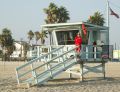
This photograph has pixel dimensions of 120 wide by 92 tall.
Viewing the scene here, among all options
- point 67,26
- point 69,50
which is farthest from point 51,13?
point 69,50

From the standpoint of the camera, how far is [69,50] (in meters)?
25.3

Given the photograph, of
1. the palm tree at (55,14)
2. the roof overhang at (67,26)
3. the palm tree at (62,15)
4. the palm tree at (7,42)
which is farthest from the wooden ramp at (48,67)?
the palm tree at (7,42)

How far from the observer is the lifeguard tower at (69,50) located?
25.2 metres

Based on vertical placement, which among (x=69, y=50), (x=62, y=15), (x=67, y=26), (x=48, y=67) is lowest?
(x=48, y=67)

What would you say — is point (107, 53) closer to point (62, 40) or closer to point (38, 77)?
point (62, 40)

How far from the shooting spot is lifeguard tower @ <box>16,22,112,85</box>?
2522cm

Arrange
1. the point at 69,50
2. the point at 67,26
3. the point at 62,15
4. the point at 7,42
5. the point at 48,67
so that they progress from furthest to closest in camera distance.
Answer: the point at 7,42 < the point at 62,15 < the point at 67,26 < the point at 69,50 < the point at 48,67

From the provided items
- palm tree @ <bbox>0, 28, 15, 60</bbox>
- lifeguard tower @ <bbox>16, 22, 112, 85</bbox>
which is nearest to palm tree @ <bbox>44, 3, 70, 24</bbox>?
palm tree @ <bbox>0, 28, 15, 60</bbox>

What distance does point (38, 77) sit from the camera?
23922mm

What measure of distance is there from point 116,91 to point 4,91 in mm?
5871

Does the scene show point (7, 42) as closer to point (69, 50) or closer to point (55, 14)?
point (55, 14)

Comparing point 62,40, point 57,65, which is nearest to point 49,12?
point 62,40

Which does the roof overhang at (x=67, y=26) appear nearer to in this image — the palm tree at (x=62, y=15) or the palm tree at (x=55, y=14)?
the palm tree at (x=62, y=15)

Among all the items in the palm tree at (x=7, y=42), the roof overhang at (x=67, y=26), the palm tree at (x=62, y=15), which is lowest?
the palm tree at (x=7, y=42)
